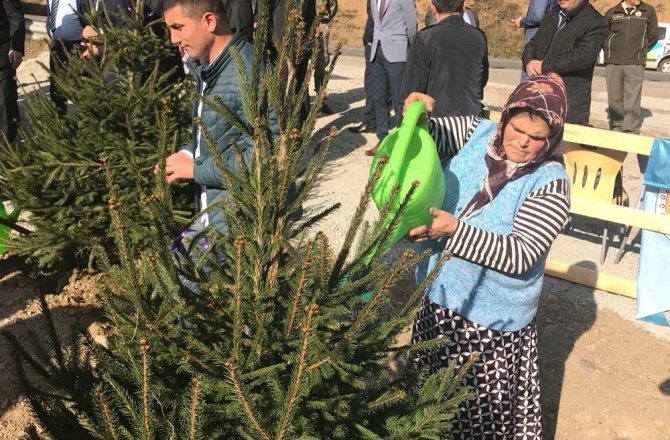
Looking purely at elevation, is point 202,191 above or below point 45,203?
above

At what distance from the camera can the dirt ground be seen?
11.0ft

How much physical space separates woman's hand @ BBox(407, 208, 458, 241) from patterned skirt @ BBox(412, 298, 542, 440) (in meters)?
0.61

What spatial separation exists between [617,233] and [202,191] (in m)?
4.25

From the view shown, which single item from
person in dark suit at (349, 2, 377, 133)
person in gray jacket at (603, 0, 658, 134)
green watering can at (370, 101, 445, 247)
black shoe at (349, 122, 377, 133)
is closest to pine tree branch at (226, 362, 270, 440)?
green watering can at (370, 101, 445, 247)

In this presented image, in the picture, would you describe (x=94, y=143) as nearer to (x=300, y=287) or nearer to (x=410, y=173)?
(x=410, y=173)

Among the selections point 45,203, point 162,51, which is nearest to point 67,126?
point 45,203

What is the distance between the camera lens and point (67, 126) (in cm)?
397

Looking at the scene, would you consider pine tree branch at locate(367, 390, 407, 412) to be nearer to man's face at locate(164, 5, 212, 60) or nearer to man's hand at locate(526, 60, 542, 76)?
man's face at locate(164, 5, 212, 60)

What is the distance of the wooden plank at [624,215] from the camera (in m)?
4.11

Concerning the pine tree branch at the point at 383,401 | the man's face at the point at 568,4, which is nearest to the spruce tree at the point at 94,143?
the pine tree branch at the point at 383,401

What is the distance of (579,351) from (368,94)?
15.7ft

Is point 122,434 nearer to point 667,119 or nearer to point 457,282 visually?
point 457,282

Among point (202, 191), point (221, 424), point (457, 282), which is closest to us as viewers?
point (221, 424)

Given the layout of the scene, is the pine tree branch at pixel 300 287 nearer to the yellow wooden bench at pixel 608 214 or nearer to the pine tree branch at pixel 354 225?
the pine tree branch at pixel 354 225
